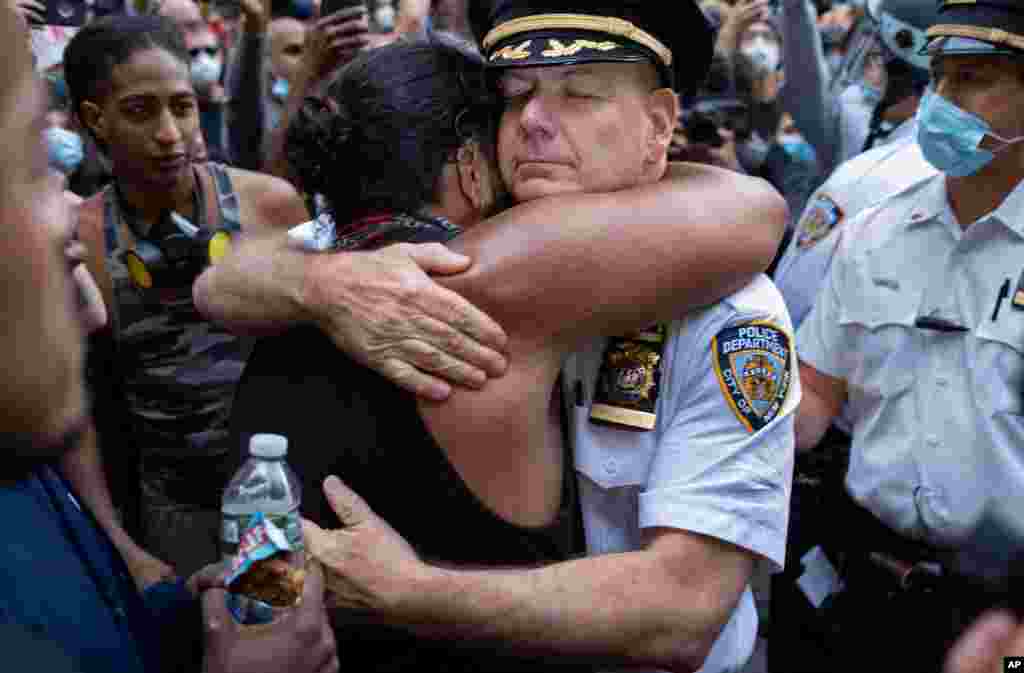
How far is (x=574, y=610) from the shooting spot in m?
1.57

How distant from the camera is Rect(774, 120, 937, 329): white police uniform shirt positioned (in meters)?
3.43

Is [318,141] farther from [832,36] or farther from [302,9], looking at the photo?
[832,36]

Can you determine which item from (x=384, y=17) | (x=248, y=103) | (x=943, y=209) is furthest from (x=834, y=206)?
(x=384, y=17)

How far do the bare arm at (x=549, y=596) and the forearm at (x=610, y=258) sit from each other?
0.39 meters

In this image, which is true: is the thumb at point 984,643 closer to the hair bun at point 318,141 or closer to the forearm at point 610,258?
the forearm at point 610,258

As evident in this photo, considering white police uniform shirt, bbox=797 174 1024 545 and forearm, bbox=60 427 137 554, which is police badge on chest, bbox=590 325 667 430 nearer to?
white police uniform shirt, bbox=797 174 1024 545

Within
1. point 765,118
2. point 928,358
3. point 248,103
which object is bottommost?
point 765,118

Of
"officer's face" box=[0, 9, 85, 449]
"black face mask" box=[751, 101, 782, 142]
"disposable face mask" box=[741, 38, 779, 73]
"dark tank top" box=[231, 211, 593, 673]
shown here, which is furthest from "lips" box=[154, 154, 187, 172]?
"disposable face mask" box=[741, 38, 779, 73]

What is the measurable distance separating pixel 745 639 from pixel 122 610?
1.16 meters

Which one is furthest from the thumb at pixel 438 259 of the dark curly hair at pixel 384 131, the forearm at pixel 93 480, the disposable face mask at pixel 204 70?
the disposable face mask at pixel 204 70

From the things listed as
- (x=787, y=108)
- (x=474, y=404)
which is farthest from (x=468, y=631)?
(x=787, y=108)

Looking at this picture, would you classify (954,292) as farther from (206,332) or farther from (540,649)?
(206,332)

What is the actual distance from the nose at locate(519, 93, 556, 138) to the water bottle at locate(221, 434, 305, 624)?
712mm

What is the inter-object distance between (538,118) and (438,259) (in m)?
0.37
